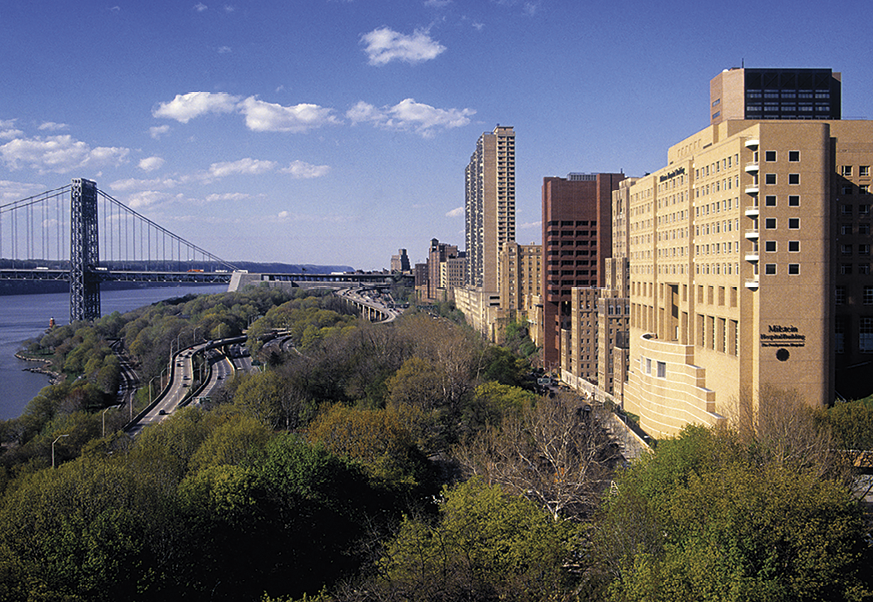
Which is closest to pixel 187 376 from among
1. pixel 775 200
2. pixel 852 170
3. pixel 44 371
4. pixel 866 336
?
pixel 44 371

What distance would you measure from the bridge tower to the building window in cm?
9088

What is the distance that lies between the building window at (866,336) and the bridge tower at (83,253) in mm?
90875

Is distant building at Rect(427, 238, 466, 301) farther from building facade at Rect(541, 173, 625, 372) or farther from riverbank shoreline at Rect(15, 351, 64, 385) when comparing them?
riverbank shoreline at Rect(15, 351, 64, 385)

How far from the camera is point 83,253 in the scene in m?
89.4

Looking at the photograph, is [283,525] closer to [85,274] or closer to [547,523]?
[547,523]

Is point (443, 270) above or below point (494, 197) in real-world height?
below

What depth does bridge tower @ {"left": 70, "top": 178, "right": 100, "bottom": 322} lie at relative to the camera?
89500 millimetres

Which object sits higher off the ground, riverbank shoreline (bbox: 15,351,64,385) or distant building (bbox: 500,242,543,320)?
distant building (bbox: 500,242,543,320)

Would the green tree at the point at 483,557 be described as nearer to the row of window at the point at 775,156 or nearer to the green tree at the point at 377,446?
the green tree at the point at 377,446

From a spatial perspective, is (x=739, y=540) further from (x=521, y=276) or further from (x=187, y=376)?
(x=521, y=276)

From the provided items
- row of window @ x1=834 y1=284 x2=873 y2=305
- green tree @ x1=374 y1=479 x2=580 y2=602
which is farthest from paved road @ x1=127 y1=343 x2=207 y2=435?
row of window @ x1=834 y1=284 x2=873 y2=305

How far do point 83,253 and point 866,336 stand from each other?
302 feet

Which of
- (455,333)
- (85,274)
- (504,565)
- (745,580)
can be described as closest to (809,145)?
(745,580)

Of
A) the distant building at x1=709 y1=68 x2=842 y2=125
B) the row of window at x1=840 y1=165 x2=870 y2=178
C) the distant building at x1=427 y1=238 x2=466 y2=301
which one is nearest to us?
the row of window at x1=840 y1=165 x2=870 y2=178
